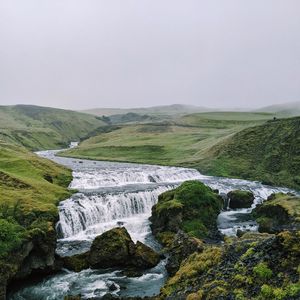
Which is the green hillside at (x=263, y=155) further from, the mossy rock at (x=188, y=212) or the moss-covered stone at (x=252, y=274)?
the moss-covered stone at (x=252, y=274)

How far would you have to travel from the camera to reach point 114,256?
4144cm

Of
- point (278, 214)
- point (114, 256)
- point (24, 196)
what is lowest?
point (278, 214)

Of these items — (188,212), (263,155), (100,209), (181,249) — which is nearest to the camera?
(181,249)

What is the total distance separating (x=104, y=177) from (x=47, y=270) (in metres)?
49.0

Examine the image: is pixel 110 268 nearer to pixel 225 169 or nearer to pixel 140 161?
pixel 225 169

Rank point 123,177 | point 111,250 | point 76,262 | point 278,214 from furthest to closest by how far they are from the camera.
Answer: point 123,177, point 278,214, point 76,262, point 111,250

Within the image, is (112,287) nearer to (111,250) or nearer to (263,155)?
(111,250)

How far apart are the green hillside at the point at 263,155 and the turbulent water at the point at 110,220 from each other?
295 inches

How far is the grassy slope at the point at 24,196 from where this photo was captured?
37750 millimetres

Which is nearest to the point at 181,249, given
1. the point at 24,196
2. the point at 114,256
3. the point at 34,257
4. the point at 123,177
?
the point at 114,256

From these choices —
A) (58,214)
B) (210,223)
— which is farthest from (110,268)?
(210,223)

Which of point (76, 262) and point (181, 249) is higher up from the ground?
point (181, 249)

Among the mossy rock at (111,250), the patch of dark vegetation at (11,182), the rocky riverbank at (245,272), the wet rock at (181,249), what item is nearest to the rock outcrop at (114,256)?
the mossy rock at (111,250)

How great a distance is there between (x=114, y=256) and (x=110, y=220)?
2068 cm
